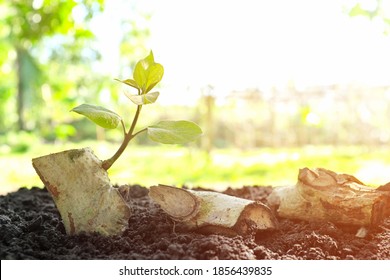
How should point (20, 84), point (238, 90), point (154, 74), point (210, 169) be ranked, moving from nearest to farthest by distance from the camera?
point (154, 74) → point (210, 169) → point (238, 90) → point (20, 84)

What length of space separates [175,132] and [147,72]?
15cm

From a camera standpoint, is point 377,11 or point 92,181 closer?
point 92,181

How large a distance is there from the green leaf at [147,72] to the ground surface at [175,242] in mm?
291

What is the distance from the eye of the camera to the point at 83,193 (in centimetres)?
102

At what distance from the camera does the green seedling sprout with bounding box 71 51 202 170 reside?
100cm

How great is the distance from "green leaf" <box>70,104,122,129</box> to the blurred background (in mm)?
1063

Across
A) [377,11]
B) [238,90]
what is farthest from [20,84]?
[377,11]

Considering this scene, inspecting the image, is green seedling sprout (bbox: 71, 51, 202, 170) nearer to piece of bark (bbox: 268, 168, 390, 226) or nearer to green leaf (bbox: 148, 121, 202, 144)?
green leaf (bbox: 148, 121, 202, 144)

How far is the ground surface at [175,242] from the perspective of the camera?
2.99ft

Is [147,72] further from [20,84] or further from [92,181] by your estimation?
[20,84]

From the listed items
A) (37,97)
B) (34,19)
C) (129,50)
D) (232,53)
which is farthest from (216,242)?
(37,97)

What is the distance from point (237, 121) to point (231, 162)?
5.88ft

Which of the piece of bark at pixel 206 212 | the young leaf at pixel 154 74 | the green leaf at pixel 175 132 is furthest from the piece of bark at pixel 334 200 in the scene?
the young leaf at pixel 154 74

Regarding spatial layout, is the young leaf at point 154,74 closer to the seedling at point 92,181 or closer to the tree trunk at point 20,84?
the seedling at point 92,181
